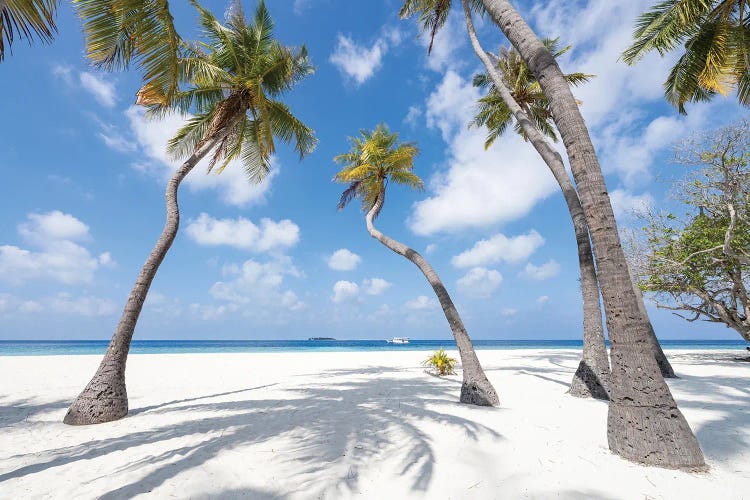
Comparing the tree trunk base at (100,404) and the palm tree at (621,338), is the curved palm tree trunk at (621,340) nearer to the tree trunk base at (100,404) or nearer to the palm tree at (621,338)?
the palm tree at (621,338)

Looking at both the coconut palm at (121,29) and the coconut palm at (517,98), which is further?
the coconut palm at (517,98)

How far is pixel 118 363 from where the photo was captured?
5980 mm

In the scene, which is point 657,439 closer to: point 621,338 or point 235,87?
point 621,338

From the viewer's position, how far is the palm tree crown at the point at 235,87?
8.55m

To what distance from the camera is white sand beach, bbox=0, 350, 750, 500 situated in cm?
312

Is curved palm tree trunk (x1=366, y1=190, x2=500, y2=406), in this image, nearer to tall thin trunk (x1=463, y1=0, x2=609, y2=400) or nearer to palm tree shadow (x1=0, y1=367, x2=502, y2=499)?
palm tree shadow (x1=0, y1=367, x2=502, y2=499)

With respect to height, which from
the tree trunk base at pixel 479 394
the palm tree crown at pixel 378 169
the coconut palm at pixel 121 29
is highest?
the palm tree crown at pixel 378 169

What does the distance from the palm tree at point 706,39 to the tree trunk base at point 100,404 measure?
14.8m

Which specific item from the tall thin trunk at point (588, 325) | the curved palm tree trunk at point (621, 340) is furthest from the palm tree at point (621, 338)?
the tall thin trunk at point (588, 325)

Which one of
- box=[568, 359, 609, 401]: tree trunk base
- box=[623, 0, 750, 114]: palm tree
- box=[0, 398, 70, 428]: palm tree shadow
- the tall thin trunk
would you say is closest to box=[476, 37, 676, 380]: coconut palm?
box=[623, 0, 750, 114]: palm tree

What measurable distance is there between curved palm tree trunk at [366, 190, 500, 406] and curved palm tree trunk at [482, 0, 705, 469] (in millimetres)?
2574

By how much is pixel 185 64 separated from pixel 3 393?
30.3ft

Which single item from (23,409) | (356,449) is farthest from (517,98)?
(23,409)

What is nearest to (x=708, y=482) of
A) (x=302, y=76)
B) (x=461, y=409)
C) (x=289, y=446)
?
(x=461, y=409)
